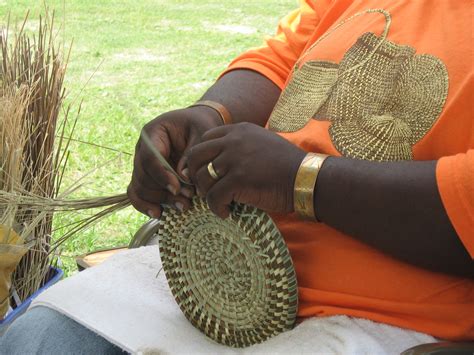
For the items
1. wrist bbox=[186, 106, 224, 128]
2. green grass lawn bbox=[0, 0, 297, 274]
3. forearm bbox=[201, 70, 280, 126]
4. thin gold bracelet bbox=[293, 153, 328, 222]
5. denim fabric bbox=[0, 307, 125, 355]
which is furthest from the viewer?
green grass lawn bbox=[0, 0, 297, 274]

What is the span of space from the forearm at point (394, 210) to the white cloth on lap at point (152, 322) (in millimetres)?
155

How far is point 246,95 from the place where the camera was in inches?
71.2

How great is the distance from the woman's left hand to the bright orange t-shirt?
15 centimetres

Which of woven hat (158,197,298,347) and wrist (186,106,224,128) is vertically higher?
wrist (186,106,224,128)

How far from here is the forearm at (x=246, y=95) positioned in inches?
70.0

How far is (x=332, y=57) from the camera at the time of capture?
1.61m

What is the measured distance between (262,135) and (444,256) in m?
0.38

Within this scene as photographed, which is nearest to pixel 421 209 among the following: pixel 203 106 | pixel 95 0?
pixel 203 106

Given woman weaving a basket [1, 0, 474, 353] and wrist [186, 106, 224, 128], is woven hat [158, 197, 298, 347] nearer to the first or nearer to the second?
woman weaving a basket [1, 0, 474, 353]

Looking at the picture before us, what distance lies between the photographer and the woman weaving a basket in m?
1.29

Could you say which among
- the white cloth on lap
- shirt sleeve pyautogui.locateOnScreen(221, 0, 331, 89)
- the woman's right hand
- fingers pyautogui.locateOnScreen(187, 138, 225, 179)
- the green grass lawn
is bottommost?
the green grass lawn

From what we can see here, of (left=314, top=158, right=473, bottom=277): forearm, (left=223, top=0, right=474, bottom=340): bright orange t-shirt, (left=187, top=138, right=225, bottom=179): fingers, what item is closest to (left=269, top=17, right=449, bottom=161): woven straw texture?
(left=223, top=0, right=474, bottom=340): bright orange t-shirt

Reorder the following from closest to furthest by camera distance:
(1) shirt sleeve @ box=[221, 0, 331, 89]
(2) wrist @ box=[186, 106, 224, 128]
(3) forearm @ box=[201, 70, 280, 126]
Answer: (2) wrist @ box=[186, 106, 224, 128] < (3) forearm @ box=[201, 70, 280, 126] < (1) shirt sleeve @ box=[221, 0, 331, 89]

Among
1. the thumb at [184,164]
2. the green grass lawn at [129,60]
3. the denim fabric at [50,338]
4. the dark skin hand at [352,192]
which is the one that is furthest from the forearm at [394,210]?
the green grass lawn at [129,60]
